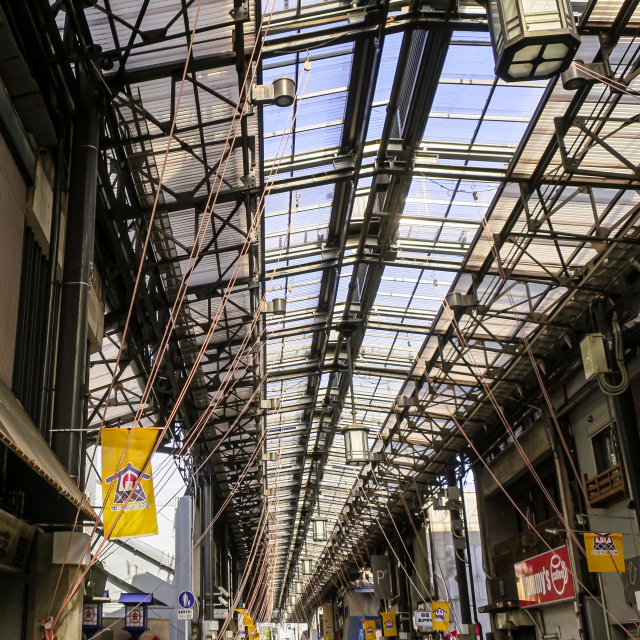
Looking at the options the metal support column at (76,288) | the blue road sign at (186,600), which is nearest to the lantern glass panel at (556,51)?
the metal support column at (76,288)

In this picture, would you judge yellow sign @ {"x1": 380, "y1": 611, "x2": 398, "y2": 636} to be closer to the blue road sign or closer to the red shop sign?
the red shop sign

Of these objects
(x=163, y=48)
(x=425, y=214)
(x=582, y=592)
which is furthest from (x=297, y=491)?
(x=163, y=48)

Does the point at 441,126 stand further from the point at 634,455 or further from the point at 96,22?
the point at 634,455

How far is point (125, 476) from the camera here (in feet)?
31.8

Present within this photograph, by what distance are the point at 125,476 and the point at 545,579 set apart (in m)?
13.5

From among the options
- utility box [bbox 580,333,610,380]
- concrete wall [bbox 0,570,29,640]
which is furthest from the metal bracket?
utility box [bbox 580,333,610,380]

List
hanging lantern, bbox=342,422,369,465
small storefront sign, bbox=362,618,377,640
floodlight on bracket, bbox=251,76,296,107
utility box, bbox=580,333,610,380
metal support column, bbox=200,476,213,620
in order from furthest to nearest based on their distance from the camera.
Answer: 1. small storefront sign, bbox=362,618,377,640
2. metal support column, bbox=200,476,213,620
3. hanging lantern, bbox=342,422,369,465
4. utility box, bbox=580,333,610,380
5. floodlight on bracket, bbox=251,76,296,107

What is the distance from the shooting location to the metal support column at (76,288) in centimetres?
966

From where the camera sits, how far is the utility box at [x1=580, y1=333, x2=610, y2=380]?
15.1m

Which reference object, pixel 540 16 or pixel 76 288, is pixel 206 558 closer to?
pixel 76 288

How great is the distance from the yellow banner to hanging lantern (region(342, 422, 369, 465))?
8.10 meters

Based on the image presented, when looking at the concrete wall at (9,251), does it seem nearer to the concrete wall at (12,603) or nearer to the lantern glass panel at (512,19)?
the concrete wall at (12,603)

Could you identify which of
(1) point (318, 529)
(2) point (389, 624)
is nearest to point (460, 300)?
(1) point (318, 529)

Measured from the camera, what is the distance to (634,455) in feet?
48.7
